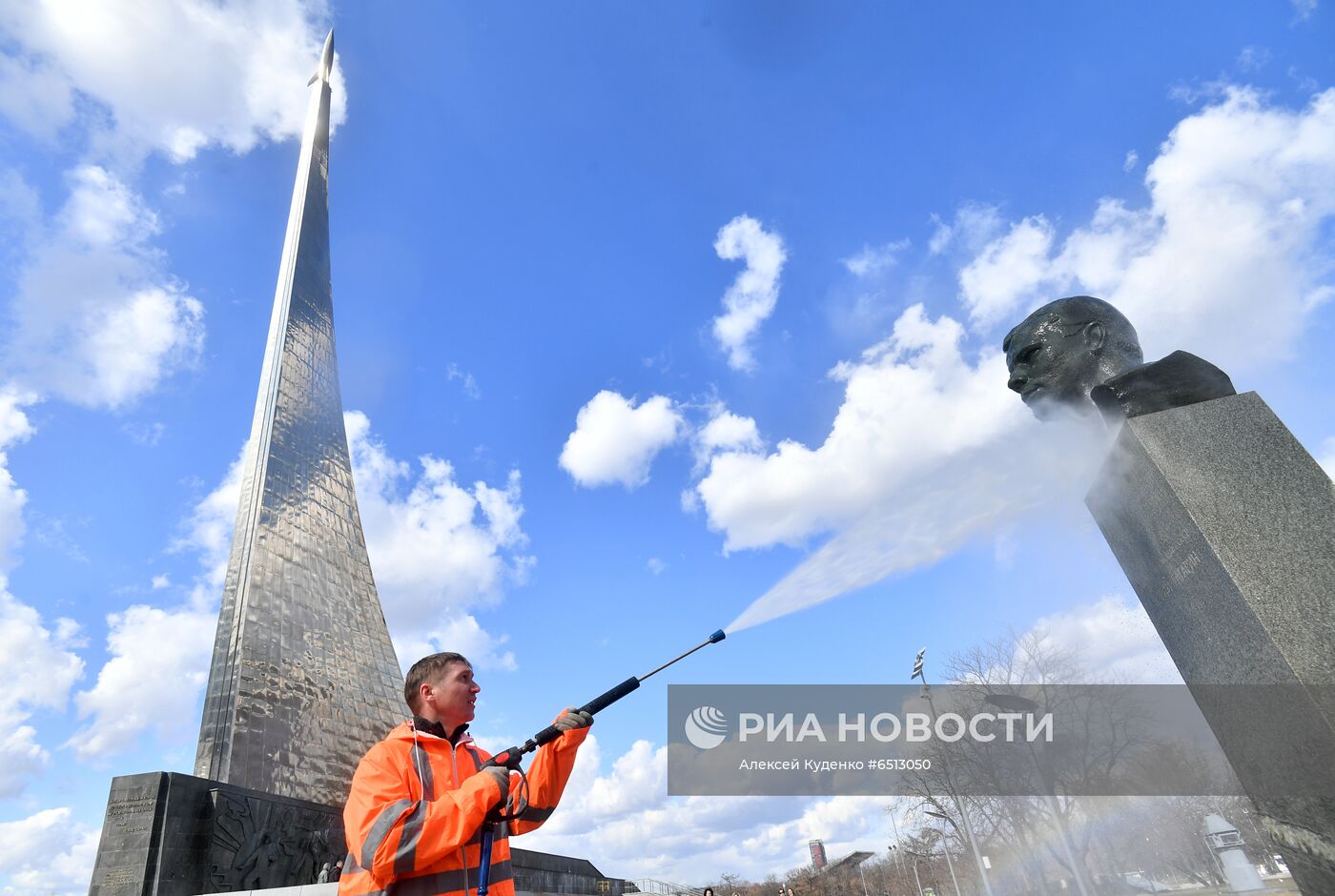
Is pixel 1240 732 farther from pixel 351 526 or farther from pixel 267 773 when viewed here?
pixel 351 526

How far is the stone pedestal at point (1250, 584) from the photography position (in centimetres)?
310

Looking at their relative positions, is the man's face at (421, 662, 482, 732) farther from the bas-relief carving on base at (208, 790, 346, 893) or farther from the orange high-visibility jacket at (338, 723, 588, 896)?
the bas-relief carving on base at (208, 790, 346, 893)

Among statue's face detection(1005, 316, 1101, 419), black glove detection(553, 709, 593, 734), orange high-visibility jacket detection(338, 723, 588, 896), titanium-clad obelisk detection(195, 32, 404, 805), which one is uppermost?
titanium-clad obelisk detection(195, 32, 404, 805)

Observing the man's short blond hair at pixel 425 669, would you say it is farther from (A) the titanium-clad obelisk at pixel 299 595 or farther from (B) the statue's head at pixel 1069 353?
(A) the titanium-clad obelisk at pixel 299 595

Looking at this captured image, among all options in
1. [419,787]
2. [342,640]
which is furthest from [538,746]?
[342,640]

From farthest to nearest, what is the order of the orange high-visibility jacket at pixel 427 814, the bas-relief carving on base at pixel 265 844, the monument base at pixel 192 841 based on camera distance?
1. the bas-relief carving on base at pixel 265 844
2. the monument base at pixel 192 841
3. the orange high-visibility jacket at pixel 427 814

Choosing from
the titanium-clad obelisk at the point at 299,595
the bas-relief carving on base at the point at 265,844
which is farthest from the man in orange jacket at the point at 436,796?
the titanium-clad obelisk at the point at 299,595

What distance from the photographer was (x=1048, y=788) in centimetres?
1567

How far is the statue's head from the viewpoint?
15.7ft

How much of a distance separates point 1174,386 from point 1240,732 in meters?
1.97

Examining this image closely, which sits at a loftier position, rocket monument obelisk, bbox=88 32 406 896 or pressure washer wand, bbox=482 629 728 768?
rocket monument obelisk, bbox=88 32 406 896

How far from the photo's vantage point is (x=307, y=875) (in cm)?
1216

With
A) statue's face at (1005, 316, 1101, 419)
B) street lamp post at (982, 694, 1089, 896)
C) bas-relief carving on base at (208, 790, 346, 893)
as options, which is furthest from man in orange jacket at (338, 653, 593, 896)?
Result: street lamp post at (982, 694, 1089, 896)

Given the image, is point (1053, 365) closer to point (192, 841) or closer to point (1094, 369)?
point (1094, 369)
